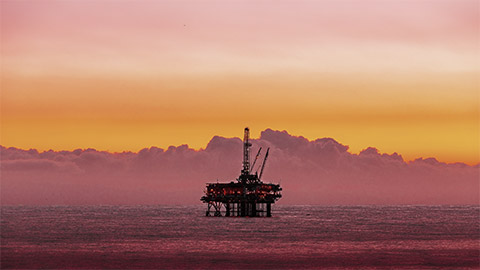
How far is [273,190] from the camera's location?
186m

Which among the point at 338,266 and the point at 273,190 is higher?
the point at 273,190

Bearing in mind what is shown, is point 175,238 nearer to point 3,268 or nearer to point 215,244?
point 215,244

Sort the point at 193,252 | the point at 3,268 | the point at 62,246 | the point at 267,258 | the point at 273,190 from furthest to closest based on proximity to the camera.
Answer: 1. the point at 273,190
2. the point at 62,246
3. the point at 193,252
4. the point at 267,258
5. the point at 3,268

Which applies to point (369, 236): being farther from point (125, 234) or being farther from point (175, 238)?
point (125, 234)

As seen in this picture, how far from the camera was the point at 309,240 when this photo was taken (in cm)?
12800

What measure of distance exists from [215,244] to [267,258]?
73.1 ft

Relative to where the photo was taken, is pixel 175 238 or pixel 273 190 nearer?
pixel 175 238

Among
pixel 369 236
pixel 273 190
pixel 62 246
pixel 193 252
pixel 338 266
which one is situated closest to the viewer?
pixel 338 266

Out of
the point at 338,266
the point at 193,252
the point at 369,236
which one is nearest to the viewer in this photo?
the point at 338,266

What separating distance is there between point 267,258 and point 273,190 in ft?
298

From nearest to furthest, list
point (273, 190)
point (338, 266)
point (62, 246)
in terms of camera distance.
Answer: point (338, 266) → point (62, 246) → point (273, 190)

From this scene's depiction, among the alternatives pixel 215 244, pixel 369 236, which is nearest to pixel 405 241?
pixel 369 236

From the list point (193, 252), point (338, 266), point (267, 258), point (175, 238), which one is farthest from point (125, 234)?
point (338, 266)

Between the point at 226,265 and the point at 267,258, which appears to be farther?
the point at 267,258
